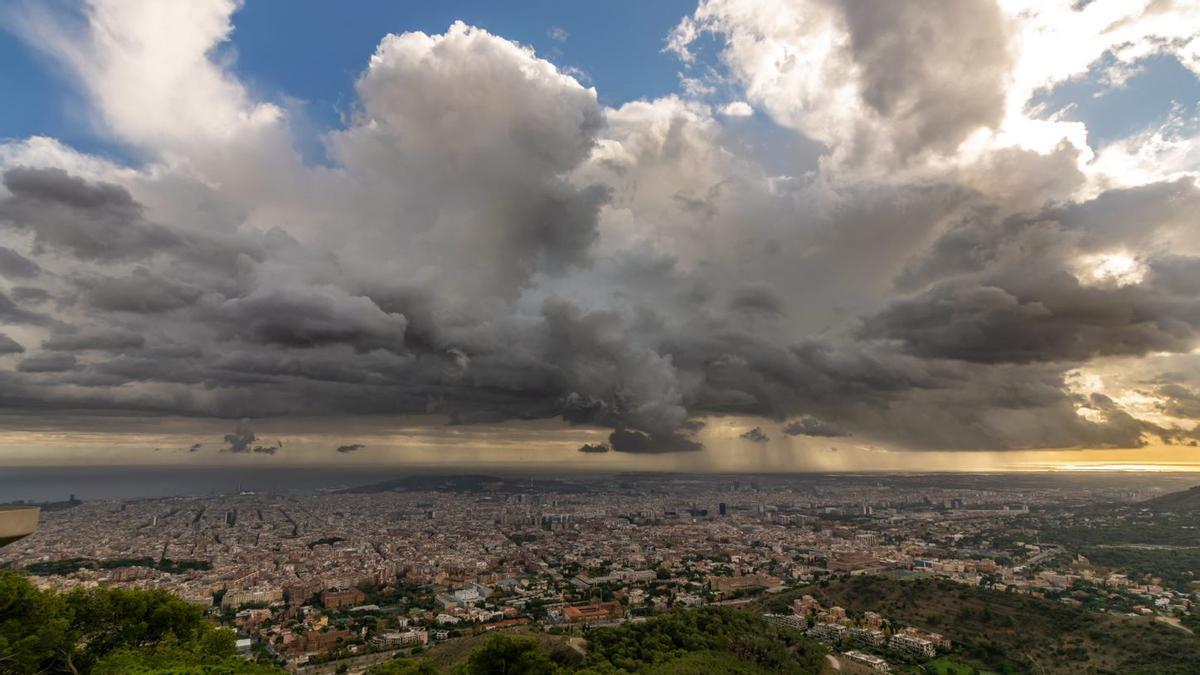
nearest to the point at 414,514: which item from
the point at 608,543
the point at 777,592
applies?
the point at 608,543

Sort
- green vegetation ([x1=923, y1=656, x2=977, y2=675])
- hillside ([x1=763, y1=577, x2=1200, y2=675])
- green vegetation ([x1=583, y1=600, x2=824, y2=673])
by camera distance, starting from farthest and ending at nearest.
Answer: green vegetation ([x1=923, y1=656, x2=977, y2=675]) → hillside ([x1=763, y1=577, x2=1200, y2=675]) → green vegetation ([x1=583, y1=600, x2=824, y2=673])

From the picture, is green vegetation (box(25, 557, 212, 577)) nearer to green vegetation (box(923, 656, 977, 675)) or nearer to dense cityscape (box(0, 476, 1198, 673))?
dense cityscape (box(0, 476, 1198, 673))

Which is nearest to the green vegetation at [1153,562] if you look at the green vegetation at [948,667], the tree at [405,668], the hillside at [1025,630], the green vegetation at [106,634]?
the hillside at [1025,630]

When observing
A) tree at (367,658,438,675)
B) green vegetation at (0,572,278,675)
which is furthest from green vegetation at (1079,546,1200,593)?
green vegetation at (0,572,278,675)

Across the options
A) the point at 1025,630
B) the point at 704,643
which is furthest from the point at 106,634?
the point at 1025,630

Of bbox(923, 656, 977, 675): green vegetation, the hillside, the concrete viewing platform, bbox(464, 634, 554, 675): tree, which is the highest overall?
the concrete viewing platform

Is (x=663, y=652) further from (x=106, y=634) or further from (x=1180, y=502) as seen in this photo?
(x=1180, y=502)

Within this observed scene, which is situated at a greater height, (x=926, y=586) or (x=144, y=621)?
(x=144, y=621)

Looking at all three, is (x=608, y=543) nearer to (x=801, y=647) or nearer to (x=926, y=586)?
(x=926, y=586)
